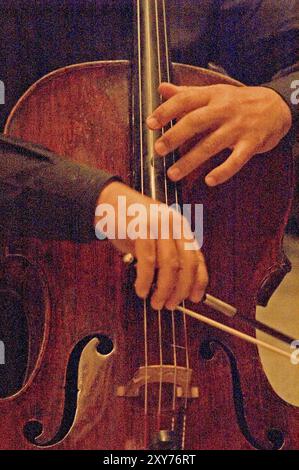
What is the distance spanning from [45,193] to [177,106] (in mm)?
199

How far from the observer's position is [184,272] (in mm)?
621

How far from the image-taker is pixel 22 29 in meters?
1.02

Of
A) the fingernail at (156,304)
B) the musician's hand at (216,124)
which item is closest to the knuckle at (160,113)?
the musician's hand at (216,124)

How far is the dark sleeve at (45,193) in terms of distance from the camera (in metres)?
0.68

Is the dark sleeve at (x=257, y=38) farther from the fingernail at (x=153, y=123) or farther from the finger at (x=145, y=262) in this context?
the finger at (x=145, y=262)

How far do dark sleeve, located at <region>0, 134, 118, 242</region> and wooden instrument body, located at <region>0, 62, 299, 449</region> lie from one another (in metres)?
0.03

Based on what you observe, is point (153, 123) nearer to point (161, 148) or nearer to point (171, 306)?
point (161, 148)

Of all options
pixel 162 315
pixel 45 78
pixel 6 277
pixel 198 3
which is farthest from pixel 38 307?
pixel 198 3

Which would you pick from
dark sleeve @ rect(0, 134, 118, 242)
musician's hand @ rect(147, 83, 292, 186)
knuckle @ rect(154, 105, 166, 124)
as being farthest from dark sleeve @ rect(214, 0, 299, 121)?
dark sleeve @ rect(0, 134, 118, 242)

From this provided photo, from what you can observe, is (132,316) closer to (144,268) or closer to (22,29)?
(144,268)

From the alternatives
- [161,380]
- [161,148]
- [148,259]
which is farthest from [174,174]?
[161,380]

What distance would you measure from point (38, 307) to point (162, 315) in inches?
6.6

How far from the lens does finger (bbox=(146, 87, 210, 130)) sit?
0.71m

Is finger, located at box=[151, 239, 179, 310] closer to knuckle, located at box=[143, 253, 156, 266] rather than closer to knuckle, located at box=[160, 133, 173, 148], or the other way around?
knuckle, located at box=[143, 253, 156, 266]
